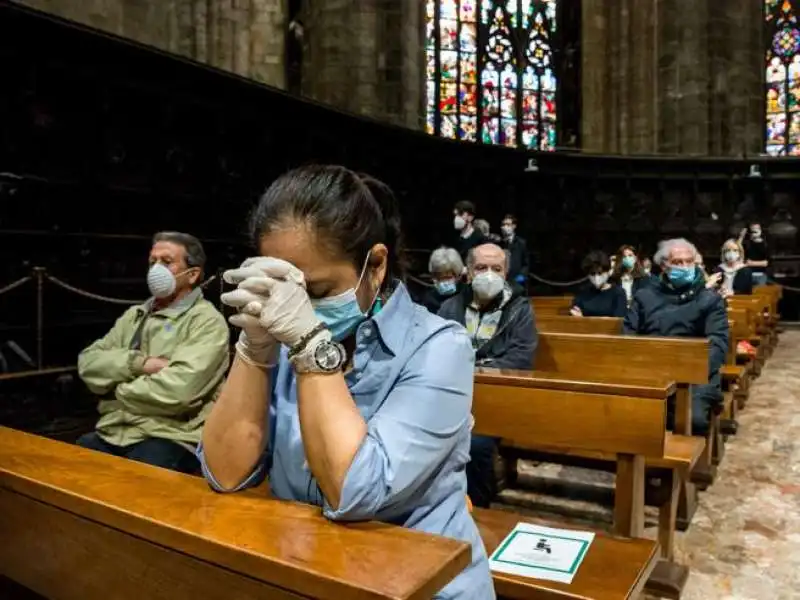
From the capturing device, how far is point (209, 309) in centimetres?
338

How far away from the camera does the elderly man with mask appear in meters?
4.14

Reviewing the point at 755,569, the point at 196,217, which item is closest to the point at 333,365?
the point at 755,569

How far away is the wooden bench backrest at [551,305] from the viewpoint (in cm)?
796

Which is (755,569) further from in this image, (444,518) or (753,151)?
(753,151)

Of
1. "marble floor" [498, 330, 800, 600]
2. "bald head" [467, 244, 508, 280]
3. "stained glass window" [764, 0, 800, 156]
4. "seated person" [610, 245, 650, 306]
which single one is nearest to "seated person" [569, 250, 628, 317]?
"marble floor" [498, 330, 800, 600]

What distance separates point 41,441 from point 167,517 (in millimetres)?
876

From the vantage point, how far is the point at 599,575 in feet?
6.75

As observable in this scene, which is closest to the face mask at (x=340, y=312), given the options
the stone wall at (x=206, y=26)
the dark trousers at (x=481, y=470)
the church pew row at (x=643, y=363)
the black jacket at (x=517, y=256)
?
the dark trousers at (x=481, y=470)

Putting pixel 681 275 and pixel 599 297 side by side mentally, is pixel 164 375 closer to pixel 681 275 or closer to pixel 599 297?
pixel 681 275

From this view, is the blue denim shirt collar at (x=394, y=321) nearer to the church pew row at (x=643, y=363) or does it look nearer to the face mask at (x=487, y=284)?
the church pew row at (x=643, y=363)

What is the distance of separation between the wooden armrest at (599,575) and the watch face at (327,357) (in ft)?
3.36

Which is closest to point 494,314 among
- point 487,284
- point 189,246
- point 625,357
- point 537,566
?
point 487,284

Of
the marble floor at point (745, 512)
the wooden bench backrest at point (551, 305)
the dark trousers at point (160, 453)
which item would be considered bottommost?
the marble floor at point (745, 512)

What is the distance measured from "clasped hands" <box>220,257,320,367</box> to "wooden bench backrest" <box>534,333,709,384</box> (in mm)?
2669
